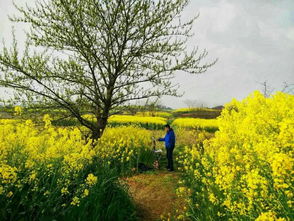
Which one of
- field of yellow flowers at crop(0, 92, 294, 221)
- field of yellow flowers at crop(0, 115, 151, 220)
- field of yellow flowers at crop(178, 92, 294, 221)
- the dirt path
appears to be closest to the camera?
field of yellow flowers at crop(178, 92, 294, 221)

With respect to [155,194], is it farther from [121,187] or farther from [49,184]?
[49,184]

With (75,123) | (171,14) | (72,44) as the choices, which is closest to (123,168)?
(75,123)

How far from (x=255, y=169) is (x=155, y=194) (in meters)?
4.20

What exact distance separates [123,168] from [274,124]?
608 cm

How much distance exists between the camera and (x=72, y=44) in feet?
21.9

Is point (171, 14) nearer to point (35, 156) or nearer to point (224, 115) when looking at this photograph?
point (224, 115)

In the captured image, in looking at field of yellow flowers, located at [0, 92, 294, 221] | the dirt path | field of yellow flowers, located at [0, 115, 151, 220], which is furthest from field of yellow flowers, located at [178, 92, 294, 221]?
field of yellow flowers, located at [0, 115, 151, 220]

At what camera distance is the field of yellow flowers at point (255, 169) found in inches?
100

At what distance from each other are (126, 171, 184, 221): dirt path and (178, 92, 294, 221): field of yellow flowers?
0.61 m

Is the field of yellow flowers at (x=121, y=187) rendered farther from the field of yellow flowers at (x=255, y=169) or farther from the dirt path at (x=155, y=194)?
the dirt path at (x=155, y=194)

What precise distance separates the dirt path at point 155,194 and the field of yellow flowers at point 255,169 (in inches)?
23.9

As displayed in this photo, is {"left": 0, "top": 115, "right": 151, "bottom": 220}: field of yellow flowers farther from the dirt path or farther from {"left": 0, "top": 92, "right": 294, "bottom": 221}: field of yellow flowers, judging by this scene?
the dirt path

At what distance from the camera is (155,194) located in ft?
23.1

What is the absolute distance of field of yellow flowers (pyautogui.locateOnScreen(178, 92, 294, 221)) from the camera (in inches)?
100
